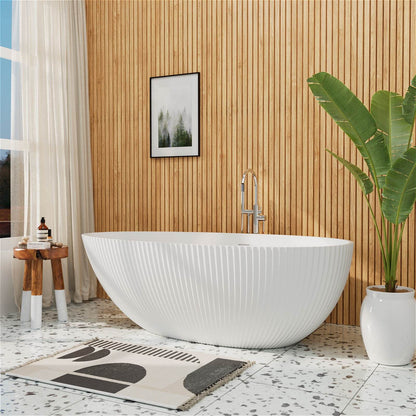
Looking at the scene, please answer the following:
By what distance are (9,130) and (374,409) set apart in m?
3.12

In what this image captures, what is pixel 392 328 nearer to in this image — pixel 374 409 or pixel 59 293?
pixel 374 409

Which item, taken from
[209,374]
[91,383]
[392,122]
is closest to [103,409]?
[91,383]

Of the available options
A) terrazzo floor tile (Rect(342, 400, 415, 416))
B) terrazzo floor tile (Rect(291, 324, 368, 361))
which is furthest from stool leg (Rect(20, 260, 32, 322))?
terrazzo floor tile (Rect(342, 400, 415, 416))

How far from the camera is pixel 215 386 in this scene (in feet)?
7.80

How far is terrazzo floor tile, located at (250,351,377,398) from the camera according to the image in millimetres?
2400

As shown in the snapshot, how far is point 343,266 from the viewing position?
2.88 meters

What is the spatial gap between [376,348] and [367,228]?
0.96 meters

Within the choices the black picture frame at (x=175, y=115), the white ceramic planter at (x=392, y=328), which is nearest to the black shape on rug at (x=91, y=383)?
the white ceramic planter at (x=392, y=328)

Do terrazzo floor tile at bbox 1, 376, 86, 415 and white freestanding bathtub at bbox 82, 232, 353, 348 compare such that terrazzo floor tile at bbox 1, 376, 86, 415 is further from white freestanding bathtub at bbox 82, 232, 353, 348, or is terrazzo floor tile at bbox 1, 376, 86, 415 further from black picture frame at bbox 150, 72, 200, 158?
black picture frame at bbox 150, 72, 200, 158

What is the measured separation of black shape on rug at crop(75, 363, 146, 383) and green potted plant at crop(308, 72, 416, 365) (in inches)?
48.2

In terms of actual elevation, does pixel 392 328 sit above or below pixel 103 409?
above

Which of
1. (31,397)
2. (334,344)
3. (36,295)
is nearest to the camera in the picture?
(31,397)

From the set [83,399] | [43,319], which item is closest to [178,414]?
[83,399]

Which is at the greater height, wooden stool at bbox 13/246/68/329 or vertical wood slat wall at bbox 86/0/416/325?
vertical wood slat wall at bbox 86/0/416/325
